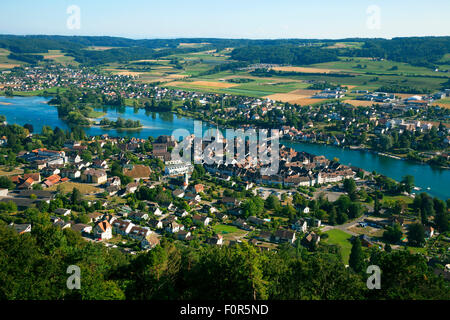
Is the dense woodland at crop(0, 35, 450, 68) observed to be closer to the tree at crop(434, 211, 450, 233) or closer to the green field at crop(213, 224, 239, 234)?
the tree at crop(434, 211, 450, 233)

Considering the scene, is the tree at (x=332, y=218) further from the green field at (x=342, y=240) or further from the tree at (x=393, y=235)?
the tree at (x=393, y=235)

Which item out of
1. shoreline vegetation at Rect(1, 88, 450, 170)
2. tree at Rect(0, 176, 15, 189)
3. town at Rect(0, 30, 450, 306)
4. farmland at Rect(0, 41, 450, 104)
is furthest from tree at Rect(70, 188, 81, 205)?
farmland at Rect(0, 41, 450, 104)

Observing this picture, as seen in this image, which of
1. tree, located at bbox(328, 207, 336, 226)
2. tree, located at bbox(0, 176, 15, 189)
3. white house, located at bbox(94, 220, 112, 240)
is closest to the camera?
white house, located at bbox(94, 220, 112, 240)

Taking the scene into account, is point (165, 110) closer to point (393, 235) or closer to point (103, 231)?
point (103, 231)

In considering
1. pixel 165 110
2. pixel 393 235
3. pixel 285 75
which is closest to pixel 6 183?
pixel 393 235

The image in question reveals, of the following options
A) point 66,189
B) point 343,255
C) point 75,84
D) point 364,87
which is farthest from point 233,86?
point 343,255

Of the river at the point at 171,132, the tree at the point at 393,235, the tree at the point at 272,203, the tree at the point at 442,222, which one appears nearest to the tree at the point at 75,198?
the tree at the point at 272,203
